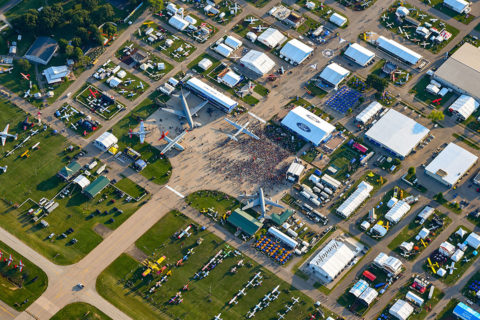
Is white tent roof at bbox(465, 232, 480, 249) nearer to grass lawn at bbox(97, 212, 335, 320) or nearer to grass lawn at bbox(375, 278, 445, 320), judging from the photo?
grass lawn at bbox(375, 278, 445, 320)

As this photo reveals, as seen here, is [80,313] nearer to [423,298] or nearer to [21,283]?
Answer: [21,283]

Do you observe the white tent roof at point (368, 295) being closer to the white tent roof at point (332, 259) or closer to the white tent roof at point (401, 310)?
the white tent roof at point (401, 310)

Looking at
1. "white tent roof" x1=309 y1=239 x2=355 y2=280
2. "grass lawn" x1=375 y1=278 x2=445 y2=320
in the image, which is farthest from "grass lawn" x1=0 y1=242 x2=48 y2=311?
"grass lawn" x1=375 y1=278 x2=445 y2=320

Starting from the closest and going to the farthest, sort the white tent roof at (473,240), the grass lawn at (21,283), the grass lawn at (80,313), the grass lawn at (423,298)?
the grass lawn at (423,298) → the grass lawn at (80,313) → the grass lawn at (21,283) → the white tent roof at (473,240)

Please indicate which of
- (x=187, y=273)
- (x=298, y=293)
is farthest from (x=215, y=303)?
(x=298, y=293)

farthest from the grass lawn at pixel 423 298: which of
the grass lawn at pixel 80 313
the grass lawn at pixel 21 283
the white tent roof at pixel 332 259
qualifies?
the grass lawn at pixel 21 283

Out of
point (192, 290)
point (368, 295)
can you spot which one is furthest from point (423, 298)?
point (192, 290)

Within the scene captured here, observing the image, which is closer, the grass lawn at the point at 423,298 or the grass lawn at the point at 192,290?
the grass lawn at the point at 423,298
